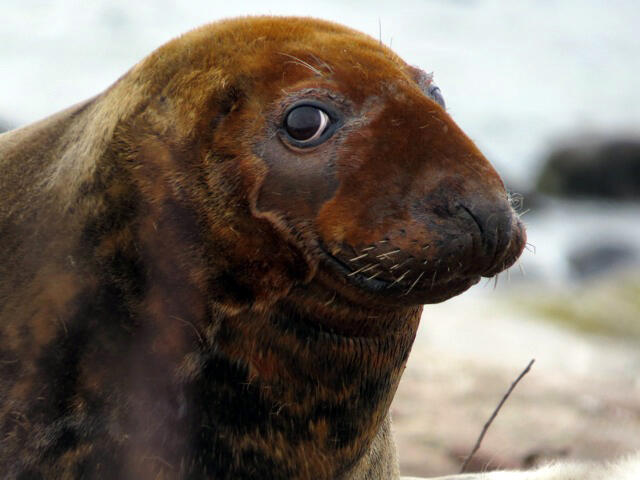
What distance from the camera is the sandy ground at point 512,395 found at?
590 centimetres

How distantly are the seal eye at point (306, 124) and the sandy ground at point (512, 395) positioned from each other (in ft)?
9.27

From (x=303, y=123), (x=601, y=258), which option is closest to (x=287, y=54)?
(x=303, y=123)

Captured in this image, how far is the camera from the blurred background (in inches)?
267

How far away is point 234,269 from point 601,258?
14796 millimetres

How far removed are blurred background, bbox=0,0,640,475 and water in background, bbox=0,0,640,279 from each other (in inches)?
2.3

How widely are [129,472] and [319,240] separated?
2.71ft

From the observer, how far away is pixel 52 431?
8.64 ft

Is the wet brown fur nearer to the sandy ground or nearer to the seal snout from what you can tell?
the seal snout

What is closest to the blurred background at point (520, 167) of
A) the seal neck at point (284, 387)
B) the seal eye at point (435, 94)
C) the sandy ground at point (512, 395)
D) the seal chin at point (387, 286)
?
the sandy ground at point (512, 395)

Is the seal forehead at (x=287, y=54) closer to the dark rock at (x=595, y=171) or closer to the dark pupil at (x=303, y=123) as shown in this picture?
the dark pupil at (x=303, y=123)

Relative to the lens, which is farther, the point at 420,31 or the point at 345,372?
the point at 420,31

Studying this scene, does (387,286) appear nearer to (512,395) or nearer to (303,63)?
(303,63)

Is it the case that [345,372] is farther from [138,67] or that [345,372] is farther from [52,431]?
[138,67]

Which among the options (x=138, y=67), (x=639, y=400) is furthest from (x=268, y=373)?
(x=639, y=400)
